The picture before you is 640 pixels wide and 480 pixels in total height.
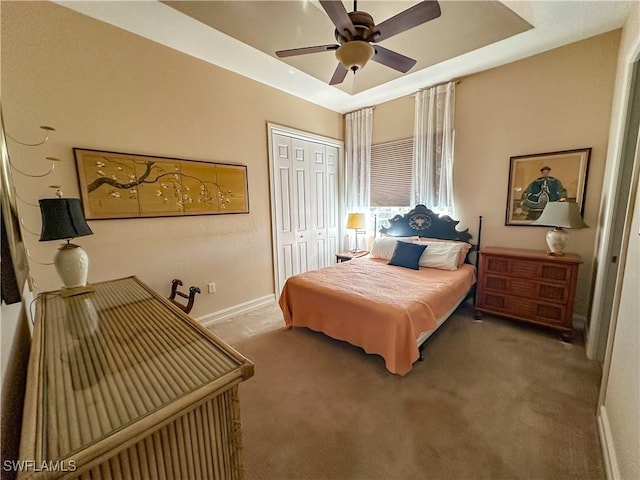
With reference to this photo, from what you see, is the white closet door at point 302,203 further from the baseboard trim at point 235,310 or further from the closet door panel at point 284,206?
the baseboard trim at point 235,310

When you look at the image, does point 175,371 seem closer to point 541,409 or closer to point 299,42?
point 541,409

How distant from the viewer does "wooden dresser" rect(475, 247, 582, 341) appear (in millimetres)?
2488

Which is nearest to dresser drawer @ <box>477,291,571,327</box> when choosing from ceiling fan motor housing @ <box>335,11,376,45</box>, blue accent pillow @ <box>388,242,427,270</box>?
blue accent pillow @ <box>388,242,427,270</box>

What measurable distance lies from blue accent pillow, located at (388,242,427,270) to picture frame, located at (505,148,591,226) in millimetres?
1069

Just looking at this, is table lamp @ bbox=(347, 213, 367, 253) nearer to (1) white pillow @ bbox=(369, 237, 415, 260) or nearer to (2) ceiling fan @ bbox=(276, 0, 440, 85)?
(1) white pillow @ bbox=(369, 237, 415, 260)

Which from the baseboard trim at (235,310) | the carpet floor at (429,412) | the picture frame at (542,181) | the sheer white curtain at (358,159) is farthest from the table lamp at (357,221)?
the carpet floor at (429,412)

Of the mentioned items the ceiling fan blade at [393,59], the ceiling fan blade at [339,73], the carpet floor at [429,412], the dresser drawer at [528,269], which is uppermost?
the ceiling fan blade at [339,73]

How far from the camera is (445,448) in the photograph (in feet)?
4.91

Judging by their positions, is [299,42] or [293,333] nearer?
[299,42]

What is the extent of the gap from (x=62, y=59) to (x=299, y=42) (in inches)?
76.0

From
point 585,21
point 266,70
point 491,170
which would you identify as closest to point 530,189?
point 491,170

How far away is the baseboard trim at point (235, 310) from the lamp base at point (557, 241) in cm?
323

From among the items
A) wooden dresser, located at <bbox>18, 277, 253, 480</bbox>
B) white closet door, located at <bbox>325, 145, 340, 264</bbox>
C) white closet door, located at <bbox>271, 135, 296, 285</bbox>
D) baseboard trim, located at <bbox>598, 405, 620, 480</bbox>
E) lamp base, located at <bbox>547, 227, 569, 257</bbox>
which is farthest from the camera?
white closet door, located at <bbox>325, 145, 340, 264</bbox>

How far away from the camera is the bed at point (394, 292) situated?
206 centimetres
